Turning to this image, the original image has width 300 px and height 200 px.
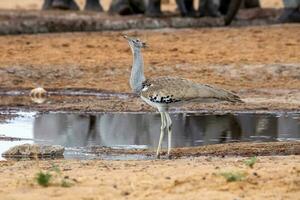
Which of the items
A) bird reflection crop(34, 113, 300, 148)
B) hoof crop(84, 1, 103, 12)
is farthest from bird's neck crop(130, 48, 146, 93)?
hoof crop(84, 1, 103, 12)

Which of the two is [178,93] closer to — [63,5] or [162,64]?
[162,64]

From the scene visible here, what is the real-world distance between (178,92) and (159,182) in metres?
2.14

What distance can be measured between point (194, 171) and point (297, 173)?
792 millimetres

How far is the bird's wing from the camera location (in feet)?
34.4

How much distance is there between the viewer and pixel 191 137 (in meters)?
12.6

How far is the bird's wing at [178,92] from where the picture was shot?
10.5 meters

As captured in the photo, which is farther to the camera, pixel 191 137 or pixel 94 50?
pixel 94 50

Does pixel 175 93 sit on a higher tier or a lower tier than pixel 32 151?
higher

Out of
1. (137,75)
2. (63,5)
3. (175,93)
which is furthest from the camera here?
(63,5)

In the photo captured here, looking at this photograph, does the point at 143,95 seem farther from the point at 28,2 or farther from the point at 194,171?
the point at 28,2

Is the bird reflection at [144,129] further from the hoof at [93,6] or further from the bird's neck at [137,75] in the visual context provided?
the hoof at [93,6]

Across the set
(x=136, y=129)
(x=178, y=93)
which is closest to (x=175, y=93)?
(x=178, y=93)

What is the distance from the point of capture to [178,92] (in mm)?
10484

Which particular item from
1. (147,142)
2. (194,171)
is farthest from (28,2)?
(194,171)
